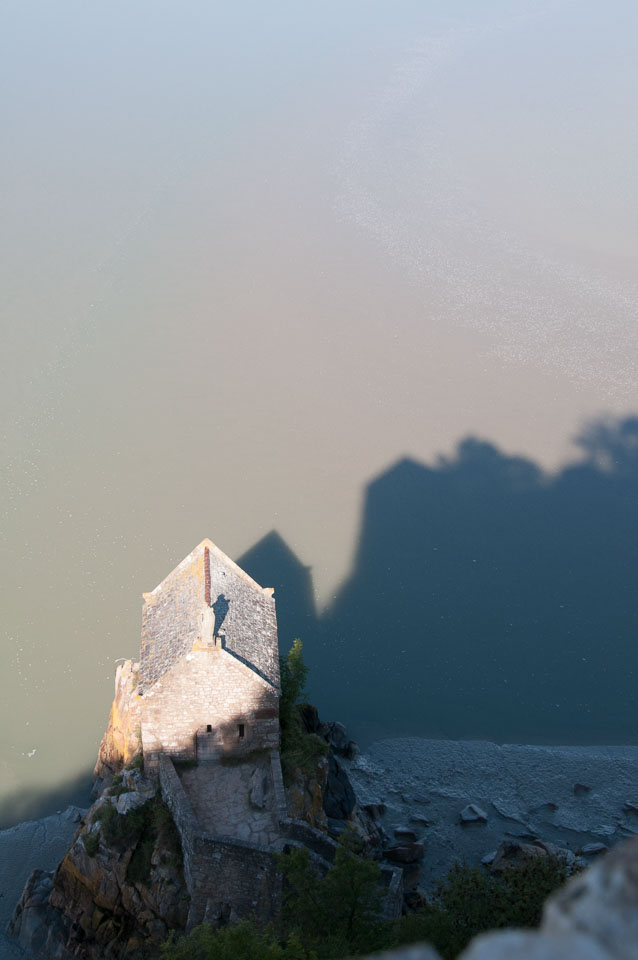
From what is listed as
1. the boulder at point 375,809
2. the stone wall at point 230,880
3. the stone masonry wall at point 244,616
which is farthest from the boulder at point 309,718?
the stone wall at point 230,880

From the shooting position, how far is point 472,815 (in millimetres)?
32094

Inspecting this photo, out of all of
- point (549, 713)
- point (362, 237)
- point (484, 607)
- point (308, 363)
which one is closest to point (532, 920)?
point (549, 713)

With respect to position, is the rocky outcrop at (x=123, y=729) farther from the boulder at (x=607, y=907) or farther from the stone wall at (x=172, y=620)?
the boulder at (x=607, y=907)

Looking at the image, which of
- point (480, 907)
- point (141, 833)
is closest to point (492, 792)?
point (480, 907)

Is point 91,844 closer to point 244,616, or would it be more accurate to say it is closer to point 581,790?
point 244,616

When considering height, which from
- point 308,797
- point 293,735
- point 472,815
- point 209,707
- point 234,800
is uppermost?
point 209,707

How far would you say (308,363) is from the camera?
61.1 m

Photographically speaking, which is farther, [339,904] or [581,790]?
[581,790]

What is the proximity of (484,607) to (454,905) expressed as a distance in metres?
22.2

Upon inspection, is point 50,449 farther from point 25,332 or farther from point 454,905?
point 454,905

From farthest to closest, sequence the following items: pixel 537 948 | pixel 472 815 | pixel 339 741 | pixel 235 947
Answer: pixel 339 741 → pixel 472 815 → pixel 235 947 → pixel 537 948

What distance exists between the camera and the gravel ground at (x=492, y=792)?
31328mm

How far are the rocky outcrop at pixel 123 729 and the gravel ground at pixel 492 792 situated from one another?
9.35 m

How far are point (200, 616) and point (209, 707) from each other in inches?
109
